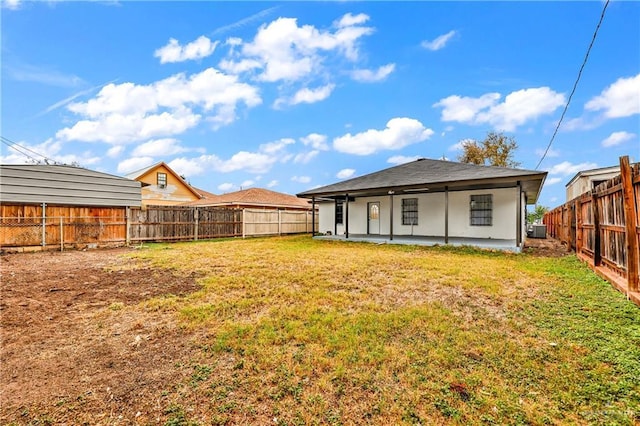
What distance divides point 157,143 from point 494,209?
2793cm

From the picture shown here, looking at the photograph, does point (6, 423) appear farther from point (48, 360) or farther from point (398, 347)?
point (398, 347)

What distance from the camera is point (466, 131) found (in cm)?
3025

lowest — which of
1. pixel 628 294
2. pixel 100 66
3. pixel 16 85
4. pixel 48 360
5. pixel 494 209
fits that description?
pixel 48 360

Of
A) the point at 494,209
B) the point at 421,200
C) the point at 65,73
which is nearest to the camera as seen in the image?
the point at 494,209

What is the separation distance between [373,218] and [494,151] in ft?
64.5

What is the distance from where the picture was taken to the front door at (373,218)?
53.8 feet

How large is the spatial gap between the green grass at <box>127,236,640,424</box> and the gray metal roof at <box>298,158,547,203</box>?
5497 mm

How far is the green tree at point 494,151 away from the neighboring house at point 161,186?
2788cm

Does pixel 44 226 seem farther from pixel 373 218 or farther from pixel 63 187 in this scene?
pixel 373 218

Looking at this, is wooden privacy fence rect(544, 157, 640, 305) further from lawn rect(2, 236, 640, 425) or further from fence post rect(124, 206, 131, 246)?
fence post rect(124, 206, 131, 246)

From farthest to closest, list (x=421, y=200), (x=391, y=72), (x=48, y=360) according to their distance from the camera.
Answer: (x=391, y=72) → (x=421, y=200) → (x=48, y=360)

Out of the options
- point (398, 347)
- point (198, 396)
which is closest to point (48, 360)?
point (198, 396)

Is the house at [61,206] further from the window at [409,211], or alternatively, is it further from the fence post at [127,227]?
the window at [409,211]

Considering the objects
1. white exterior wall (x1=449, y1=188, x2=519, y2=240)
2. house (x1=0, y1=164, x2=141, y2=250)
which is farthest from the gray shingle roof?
house (x1=0, y1=164, x2=141, y2=250)
